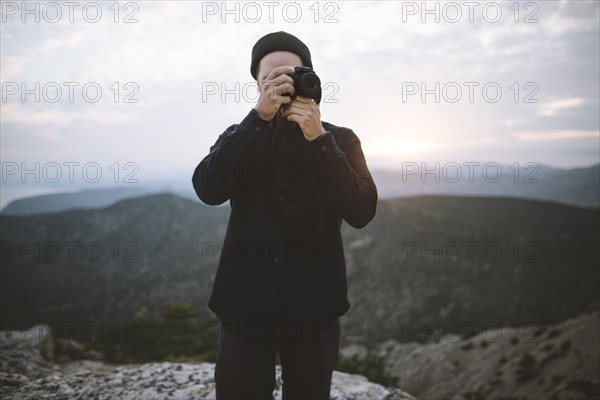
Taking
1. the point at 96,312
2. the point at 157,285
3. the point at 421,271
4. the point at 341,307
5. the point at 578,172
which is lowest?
the point at 96,312

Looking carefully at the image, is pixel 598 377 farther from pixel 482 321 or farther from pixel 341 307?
pixel 482 321

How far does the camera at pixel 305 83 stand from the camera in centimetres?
170

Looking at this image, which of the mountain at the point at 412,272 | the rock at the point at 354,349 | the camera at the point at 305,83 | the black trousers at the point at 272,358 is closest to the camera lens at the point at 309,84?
the camera at the point at 305,83

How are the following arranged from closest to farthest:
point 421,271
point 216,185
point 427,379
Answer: point 216,185 < point 427,379 < point 421,271

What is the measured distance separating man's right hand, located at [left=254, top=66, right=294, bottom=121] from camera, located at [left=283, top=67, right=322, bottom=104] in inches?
1.0

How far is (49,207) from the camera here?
440ft

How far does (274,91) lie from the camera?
170 centimetres

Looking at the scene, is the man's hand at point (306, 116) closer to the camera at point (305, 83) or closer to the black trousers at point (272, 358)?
the camera at point (305, 83)

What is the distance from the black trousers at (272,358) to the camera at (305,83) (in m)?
1.26

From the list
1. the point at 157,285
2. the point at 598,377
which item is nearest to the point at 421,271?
the point at 598,377

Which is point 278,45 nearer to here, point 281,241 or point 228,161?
point 228,161

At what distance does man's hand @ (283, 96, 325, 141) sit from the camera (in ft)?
5.59

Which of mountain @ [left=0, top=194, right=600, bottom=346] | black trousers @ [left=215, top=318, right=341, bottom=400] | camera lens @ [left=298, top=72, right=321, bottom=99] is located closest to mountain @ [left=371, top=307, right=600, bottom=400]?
mountain @ [left=0, top=194, right=600, bottom=346]

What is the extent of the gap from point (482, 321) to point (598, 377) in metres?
14.0
